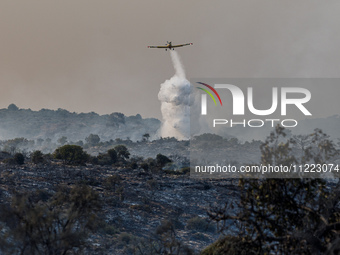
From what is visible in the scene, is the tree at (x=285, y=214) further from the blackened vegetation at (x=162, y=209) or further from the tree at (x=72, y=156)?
the tree at (x=72, y=156)

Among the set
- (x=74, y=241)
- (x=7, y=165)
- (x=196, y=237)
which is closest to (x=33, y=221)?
(x=74, y=241)

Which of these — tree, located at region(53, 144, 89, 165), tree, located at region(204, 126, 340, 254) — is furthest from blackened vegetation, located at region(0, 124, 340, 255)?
tree, located at region(53, 144, 89, 165)

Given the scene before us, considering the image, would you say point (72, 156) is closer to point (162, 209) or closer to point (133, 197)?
point (133, 197)

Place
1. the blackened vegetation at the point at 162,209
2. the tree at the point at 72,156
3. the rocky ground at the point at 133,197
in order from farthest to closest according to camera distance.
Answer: the tree at the point at 72,156
the rocky ground at the point at 133,197
the blackened vegetation at the point at 162,209

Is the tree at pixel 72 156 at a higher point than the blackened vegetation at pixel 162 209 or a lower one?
higher

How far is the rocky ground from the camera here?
49000 mm

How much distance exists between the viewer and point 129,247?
44031 millimetres

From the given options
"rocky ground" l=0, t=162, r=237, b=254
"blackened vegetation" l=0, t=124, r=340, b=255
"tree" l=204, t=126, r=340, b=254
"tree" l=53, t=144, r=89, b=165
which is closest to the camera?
"tree" l=204, t=126, r=340, b=254

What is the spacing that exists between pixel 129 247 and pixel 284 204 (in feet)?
88.9

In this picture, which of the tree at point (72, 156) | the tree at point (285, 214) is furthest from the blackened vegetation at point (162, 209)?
the tree at point (72, 156)

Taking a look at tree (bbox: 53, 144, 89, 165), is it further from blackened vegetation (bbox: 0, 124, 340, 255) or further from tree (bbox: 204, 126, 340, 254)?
tree (bbox: 204, 126, 340, 254)

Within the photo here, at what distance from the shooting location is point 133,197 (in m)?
63.5

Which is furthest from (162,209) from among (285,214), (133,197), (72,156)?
(285,214)

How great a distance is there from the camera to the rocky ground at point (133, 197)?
1929 inches
